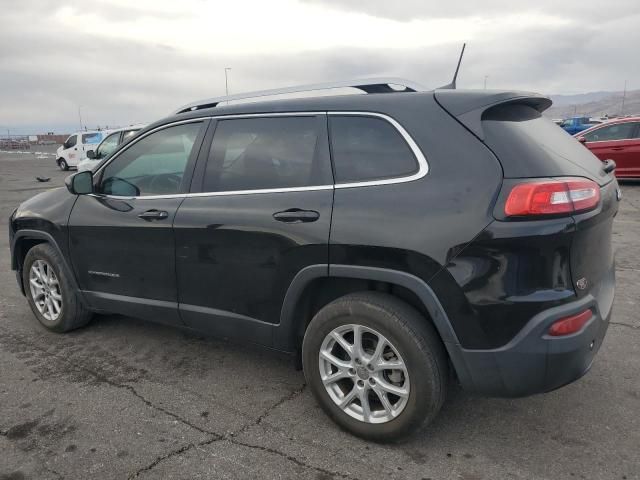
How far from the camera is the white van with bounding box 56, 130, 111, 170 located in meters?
23.7

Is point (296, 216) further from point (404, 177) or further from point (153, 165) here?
point (153, 165)

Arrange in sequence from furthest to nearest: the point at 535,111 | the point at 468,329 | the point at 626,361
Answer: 1. the point at 626,361
2. the point at 535,111
3. the point at 468,329

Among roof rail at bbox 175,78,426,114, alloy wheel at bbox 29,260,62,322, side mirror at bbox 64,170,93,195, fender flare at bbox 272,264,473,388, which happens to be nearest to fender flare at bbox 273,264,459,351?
fender flare at bbox 272,264,473,388

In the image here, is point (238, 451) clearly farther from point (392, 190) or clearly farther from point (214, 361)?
point (392, 190)

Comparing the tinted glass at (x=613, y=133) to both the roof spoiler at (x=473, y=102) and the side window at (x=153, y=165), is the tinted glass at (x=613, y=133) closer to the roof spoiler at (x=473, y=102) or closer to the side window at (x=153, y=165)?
the roof spoiler at (x=473, y=102)

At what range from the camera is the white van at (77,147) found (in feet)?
77.8

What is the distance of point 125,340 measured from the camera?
4.13 meters

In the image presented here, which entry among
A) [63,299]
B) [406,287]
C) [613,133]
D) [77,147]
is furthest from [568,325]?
[77,147]

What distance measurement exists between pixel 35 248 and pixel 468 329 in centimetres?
355

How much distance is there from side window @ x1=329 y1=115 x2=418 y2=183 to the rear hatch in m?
0.30

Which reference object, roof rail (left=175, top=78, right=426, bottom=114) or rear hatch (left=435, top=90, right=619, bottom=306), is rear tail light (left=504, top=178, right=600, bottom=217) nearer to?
rear hatch (left=435, top=90, right=619, bottom=306)

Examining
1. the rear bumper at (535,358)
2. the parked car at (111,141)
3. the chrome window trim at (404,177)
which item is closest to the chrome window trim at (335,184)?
the chrome window trim at (404,177)

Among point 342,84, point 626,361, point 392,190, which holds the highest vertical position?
point 342,84

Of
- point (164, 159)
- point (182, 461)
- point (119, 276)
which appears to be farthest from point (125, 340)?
point (182, 461)
